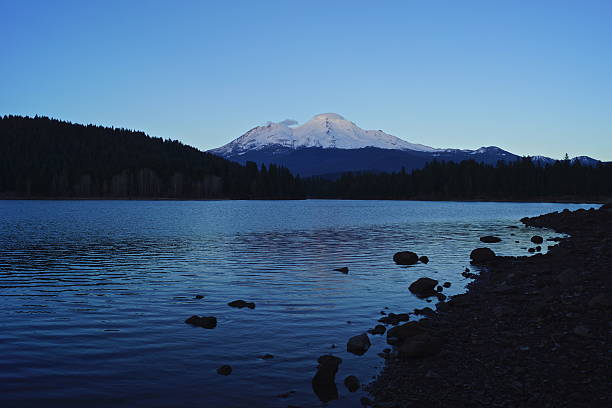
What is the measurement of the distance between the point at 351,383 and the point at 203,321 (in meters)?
8.13

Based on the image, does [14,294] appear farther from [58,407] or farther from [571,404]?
[571,404]

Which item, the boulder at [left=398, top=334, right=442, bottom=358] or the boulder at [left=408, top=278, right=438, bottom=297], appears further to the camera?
the boulder at [left=408, top=278, right=438, bottom=297]

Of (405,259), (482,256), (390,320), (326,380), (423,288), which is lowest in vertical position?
(326,380)

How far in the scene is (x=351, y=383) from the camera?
13641mm

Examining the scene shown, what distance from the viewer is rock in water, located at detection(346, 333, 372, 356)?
16641 mm

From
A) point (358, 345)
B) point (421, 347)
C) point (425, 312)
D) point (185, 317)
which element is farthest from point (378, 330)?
point (185, 317)

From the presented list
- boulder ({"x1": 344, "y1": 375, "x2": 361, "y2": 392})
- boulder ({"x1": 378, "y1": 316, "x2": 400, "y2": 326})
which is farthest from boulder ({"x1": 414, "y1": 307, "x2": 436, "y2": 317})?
boulder ({"x1": 344, "y1": 375, "x2": 361, "y2": 392})

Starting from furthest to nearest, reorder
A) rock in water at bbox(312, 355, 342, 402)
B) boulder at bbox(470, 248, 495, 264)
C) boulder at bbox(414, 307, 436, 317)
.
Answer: boulder at bbox(470, 248, 495, 264)
boulder at bbox(414, 307, 436, 317)
rock in water at bbox(312, 355, 342, 402)

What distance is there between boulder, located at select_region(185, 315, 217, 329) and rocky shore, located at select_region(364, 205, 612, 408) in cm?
751

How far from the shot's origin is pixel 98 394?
515 inches

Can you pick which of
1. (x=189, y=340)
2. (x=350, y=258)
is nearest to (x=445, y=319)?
(x=189, y=340)

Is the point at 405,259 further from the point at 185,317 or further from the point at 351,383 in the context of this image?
the point at 351,383

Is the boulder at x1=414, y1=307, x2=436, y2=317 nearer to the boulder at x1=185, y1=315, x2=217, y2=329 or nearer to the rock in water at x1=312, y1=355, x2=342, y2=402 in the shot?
the rock in water at x1=312, y1=355, x2=342, y2=402

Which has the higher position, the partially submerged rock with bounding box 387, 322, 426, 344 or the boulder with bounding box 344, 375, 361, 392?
the partially submerged rock with bounding box 387, 322, 426, 344
